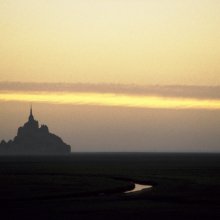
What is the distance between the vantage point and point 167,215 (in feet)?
160

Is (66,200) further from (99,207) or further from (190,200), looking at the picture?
(190,200)

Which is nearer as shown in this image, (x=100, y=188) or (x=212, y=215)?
(x=212, y=215)

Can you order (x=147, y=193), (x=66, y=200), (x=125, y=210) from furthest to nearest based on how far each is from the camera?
1. (x=147, y=193)
2. (x=66, y=200)
3. (x=125, y=210)

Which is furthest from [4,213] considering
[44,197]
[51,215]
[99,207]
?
[44,197]

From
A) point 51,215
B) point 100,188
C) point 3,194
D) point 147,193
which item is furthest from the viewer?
point 100,188

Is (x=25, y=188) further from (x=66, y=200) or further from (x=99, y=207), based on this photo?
(x=99, y=207)

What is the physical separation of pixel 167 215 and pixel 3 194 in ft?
83.0

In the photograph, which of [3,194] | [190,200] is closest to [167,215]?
[190,200]

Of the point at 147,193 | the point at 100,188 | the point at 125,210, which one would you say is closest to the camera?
the point at 125,210

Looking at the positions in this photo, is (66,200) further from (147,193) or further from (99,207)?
(147,193)

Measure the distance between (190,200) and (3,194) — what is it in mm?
22904

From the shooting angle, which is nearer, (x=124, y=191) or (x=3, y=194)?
(x=3, y=194)

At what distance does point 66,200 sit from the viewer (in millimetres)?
60312

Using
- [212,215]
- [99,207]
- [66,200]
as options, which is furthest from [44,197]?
[212,215]
